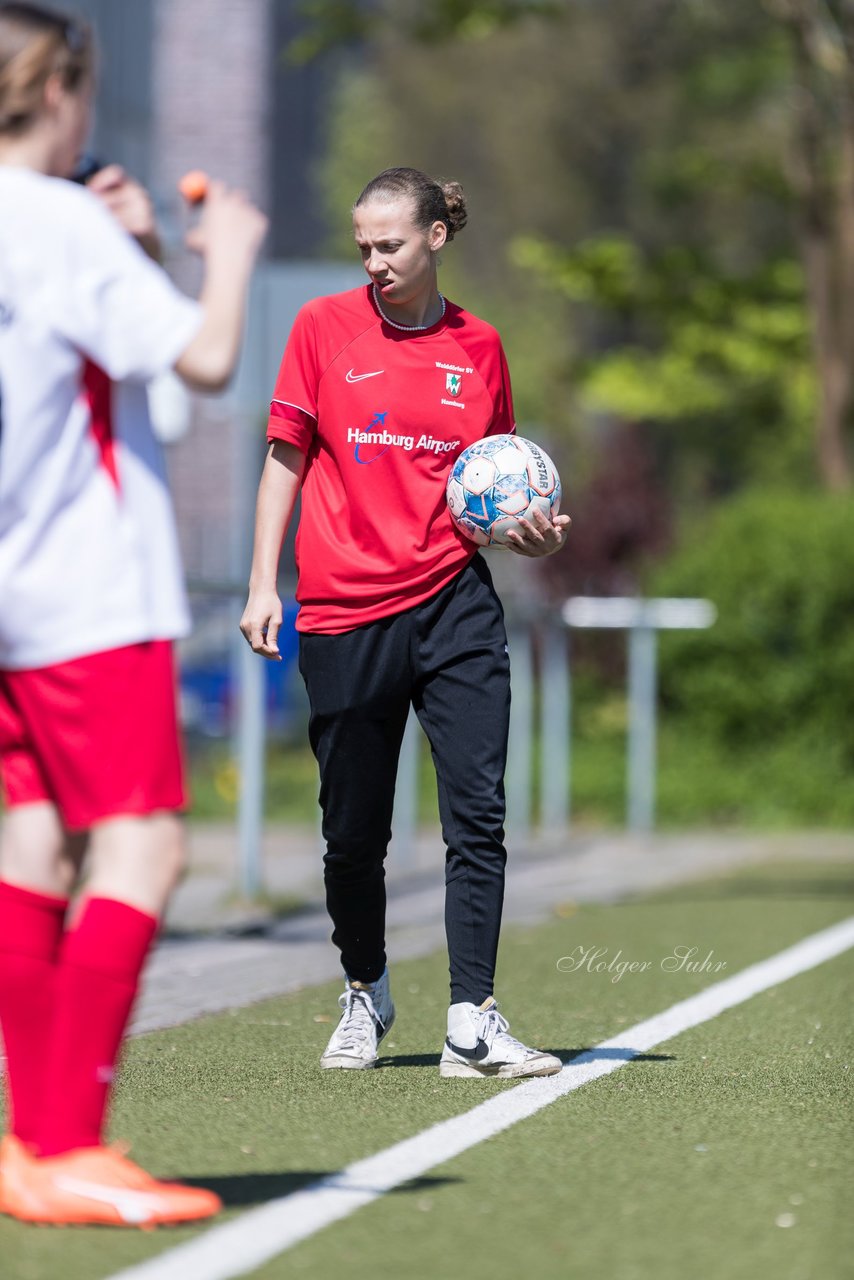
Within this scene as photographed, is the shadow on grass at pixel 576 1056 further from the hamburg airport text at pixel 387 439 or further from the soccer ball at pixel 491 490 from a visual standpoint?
the hamburg airport text at pixel 387 439

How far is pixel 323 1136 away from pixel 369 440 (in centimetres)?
166

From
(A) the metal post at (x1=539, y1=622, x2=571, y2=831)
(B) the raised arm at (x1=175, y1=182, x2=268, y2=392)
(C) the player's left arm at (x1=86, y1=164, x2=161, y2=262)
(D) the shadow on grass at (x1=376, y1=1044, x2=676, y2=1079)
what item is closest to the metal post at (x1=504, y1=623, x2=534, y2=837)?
(A) the metal post at (x1=539, y1=622, x2=571, y2=831)

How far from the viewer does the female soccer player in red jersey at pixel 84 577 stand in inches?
135

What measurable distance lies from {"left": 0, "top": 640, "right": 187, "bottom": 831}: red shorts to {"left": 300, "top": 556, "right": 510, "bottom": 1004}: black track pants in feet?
5.45

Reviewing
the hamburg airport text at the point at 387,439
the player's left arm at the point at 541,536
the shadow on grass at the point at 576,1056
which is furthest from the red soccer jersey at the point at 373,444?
the shadow on grass at the point at 576,1056

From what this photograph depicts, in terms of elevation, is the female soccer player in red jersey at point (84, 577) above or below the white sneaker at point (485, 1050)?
above

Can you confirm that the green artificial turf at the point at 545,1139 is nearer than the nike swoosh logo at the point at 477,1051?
Yes

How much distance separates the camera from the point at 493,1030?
5.19 meters

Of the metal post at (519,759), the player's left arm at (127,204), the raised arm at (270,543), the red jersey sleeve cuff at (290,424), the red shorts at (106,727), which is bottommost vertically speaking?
the metal post at (519,759)

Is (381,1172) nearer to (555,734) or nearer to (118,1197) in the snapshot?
(118,1197)

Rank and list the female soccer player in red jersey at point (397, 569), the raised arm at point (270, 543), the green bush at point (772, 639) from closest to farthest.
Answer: the raised arm at point (270, 543)
the female soccer player in red jersey at point (397, 569)
the green bush at point (772, 639)

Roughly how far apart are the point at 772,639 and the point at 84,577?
12.1 meters

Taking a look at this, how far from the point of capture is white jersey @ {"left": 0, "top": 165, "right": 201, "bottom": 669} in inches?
135

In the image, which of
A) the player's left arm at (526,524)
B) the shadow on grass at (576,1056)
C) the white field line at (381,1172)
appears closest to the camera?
the white field line at (381,1172)
